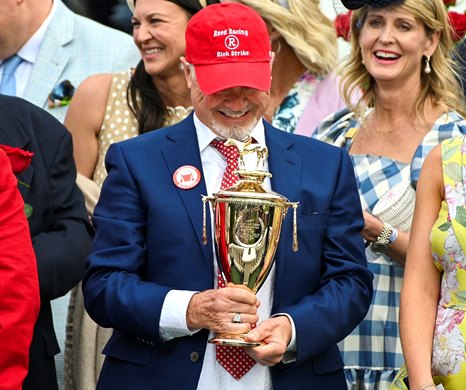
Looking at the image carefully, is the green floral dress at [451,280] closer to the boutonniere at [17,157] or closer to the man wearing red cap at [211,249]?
the man wearing red cap at [211,249]

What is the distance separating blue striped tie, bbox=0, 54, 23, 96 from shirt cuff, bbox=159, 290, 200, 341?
2437 millimetres

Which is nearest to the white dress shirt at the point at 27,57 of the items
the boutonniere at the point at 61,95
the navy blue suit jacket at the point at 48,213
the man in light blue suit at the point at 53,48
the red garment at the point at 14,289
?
the man in light blue suit at the point at 53,48

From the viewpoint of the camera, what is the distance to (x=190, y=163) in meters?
4.59

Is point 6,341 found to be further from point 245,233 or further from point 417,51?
point 417,51

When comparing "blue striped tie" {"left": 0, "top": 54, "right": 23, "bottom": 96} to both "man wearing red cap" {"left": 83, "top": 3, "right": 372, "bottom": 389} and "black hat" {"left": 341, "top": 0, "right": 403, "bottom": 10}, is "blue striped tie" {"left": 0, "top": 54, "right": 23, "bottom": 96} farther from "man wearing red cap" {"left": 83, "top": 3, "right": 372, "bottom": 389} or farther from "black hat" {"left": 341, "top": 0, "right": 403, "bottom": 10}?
"man wearing red cap" {"left": 83, "top": 3, "right": 372, "bottom": 389}

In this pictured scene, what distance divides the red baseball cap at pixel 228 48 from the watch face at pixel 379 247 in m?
1.06

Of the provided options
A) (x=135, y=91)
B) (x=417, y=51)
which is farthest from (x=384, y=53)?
(x=135, y=91)

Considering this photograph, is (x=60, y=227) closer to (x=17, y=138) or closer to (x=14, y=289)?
(x=17, y=138)

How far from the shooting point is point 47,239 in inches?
198

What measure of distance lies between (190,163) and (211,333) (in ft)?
1.92

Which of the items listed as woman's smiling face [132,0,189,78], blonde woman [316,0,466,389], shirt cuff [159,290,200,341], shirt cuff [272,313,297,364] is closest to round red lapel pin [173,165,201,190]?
shirt cuff [159,290,200,341]

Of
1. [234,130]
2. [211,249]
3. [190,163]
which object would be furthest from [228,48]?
[211,249]

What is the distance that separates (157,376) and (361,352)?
1.21 metres

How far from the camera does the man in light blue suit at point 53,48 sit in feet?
21.1
